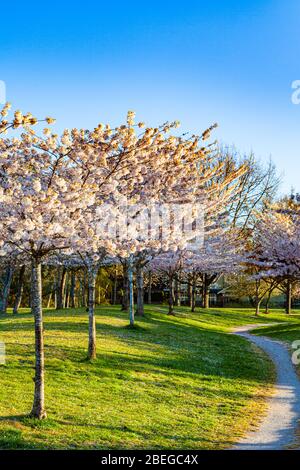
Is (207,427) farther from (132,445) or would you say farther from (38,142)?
(38,142)

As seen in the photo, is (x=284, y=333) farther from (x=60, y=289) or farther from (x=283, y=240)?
(x=60, y=289)

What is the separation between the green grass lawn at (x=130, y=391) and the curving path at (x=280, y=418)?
1.52 ft

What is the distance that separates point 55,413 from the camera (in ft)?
43.2

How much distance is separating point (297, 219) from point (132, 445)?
30601mm

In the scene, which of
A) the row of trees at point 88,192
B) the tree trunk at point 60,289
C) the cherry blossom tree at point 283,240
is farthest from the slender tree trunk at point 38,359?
the tree trunk at point 60,289

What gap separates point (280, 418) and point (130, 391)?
5.04m

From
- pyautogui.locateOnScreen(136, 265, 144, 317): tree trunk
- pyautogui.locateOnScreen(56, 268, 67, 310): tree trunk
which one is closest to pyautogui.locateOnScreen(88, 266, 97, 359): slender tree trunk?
pyautogui.locateOnScreen(136, 265, 144, 317): tree trunk

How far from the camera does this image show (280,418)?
15.0 meters

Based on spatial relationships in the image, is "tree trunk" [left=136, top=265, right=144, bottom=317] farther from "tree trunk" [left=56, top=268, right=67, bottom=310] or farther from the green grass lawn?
"tree trunk" [left=56, top=268, right=67, bottom=310]

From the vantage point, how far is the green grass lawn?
12.1 meters

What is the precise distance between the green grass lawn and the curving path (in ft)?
1.52

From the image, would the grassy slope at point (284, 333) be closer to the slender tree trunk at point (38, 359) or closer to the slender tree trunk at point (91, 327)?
the slender tree trunk at point (91, 327)

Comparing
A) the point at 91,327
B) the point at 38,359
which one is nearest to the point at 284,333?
the point at 91,327
